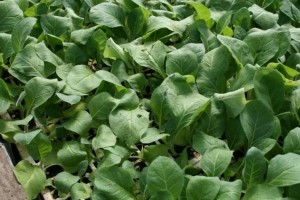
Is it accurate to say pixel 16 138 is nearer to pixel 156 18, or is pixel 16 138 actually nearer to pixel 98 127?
pixel 98 127

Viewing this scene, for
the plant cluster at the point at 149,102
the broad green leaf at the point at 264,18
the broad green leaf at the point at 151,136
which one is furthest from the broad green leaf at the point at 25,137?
the broad green leaf at the point at 264,18

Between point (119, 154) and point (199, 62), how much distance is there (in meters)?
0.34

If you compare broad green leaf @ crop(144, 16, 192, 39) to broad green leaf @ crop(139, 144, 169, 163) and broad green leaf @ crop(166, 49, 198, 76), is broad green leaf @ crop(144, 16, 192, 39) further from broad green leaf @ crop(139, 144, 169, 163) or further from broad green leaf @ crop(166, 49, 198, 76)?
broad green leaf @ crop(139, 144, 169, 163)

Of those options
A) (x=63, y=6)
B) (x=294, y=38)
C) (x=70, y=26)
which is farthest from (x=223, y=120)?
(x=63, y=6)

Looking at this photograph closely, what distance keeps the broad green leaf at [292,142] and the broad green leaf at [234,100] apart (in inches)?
4.8

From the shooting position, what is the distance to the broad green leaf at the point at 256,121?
114cm

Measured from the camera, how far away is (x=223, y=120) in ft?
3.93

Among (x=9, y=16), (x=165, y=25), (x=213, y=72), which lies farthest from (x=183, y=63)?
(x=9, y=16)

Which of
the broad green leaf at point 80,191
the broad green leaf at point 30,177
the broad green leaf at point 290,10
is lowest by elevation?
the broad green leaf at point 30,177

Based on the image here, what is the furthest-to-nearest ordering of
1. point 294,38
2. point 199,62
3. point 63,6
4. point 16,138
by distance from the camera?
point 63,6
point 294,38
point 199,62
point 16,138

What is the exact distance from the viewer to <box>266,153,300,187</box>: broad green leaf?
1.02 m

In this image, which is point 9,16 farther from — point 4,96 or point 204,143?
point 204,143

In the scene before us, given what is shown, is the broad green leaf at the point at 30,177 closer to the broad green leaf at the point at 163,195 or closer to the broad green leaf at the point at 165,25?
the broad green leaf at the point at 163,195

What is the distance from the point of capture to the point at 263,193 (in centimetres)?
104
